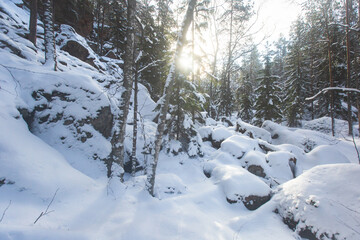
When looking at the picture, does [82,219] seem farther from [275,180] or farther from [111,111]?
[275,180]

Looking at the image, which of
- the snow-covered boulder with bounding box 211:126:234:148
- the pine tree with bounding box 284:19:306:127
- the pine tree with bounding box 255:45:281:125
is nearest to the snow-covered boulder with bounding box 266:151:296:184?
the snow-covered boulder with bounding box 211:126:234:148

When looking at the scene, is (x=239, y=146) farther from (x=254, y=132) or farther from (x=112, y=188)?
(x=112, y=188)

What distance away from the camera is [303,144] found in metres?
12.4

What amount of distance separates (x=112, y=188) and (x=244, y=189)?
4556 millimetres

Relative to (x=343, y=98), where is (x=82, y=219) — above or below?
below

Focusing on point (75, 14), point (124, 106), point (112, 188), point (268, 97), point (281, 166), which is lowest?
point (281, 166)

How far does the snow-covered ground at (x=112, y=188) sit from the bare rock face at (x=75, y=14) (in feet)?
29.0

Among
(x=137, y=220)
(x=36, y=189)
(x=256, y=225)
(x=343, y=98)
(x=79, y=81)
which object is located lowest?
(x=256, y=225)

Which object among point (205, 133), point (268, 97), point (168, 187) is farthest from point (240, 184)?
point (268, 97)

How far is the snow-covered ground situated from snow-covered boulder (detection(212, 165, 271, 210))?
35 millimetres

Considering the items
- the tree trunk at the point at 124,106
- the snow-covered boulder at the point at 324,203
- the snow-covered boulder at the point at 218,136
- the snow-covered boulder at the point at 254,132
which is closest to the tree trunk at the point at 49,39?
the tree trunk at the point at 124,106

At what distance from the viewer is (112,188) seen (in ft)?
15.4

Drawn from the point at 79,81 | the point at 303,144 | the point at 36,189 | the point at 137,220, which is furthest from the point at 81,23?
the point at 303,144

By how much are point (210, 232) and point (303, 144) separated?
Result: 12609mm
